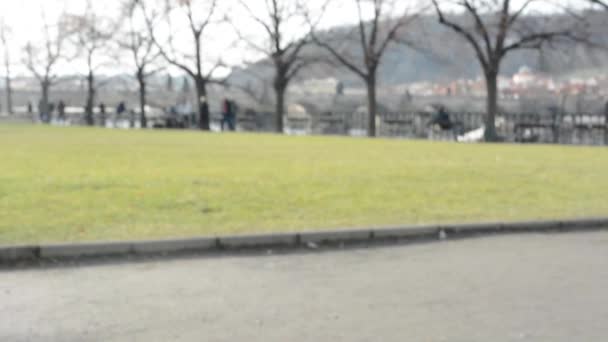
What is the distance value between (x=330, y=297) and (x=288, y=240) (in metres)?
2.16

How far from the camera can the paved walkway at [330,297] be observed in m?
5.32

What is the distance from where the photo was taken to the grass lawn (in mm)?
9055

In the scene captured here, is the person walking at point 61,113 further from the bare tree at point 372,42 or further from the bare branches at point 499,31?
the bare branches at point 499,31

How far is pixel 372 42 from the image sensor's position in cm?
3934

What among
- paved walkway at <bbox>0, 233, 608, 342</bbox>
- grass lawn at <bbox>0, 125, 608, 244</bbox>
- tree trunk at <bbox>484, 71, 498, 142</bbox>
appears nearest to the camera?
paved walkway at <bbox>0, 233, 608, 342</bbox>

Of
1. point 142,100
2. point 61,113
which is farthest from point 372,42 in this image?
point 61,113

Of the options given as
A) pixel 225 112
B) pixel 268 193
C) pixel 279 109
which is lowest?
pixel 268 193

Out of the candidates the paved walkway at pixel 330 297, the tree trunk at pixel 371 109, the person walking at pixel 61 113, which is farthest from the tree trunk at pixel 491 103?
the person walking at pixel 61 113

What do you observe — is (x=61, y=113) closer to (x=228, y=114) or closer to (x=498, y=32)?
(x=228, y=114)

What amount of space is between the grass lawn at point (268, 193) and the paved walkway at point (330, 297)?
48.2 inches

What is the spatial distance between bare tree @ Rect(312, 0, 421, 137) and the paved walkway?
29.8 m

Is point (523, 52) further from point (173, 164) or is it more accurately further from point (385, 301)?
point (385, 301)

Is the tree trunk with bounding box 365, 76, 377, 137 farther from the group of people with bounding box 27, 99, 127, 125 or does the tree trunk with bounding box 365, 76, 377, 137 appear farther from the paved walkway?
the paved walkway

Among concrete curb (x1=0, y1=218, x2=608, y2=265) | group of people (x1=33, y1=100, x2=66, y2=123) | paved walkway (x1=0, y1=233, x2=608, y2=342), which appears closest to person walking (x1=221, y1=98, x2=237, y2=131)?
group of people (x1=33, y1=100, x2=66, y2=123)
